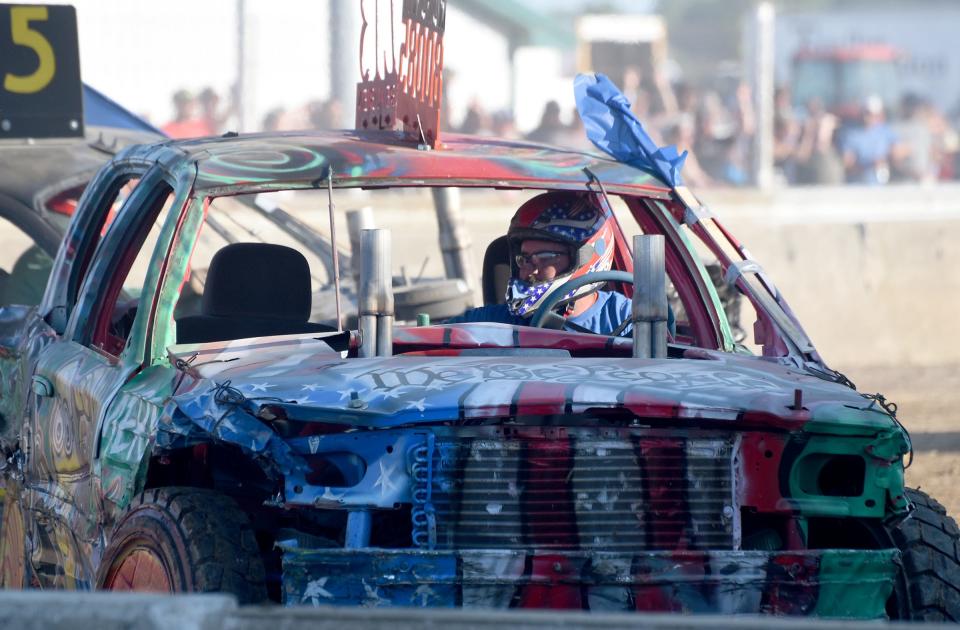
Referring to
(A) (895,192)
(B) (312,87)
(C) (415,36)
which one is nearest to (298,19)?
(B) (312,87)

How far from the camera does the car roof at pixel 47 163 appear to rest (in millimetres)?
8242

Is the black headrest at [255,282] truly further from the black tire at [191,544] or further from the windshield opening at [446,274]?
the black tire at [191,544]

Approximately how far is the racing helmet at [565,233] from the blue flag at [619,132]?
21cm

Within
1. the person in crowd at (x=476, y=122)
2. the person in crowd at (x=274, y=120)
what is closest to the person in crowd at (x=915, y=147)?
the person in crowd at (x=476, y=122)

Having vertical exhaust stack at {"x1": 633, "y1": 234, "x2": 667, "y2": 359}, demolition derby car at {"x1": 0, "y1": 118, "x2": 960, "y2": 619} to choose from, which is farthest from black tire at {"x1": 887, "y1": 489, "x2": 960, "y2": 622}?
vertical exhaust stack at {"x1": 633, "y1": 234, "x2": 667, "y2": 359}

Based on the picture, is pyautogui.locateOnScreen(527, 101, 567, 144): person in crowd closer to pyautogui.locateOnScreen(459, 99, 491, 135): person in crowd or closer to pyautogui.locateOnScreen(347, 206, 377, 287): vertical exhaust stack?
pyautogui.locateOnScreen(459, 99, 491, 135): person in crowd

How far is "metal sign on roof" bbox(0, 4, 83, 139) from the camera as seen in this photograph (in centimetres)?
809

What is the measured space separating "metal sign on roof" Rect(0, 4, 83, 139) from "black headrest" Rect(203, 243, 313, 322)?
3.02 metres

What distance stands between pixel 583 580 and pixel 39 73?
16.2 feet

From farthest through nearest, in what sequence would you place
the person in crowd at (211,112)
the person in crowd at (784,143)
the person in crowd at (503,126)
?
the person in crowd at (503,126) → the person in crowd at (784,143) → the person in crowd at (211,112)

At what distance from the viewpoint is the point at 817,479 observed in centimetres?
459

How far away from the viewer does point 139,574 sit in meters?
4.45

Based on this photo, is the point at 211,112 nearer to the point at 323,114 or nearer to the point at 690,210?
the point at 323,114

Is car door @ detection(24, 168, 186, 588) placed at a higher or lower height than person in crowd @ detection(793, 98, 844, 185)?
lower
